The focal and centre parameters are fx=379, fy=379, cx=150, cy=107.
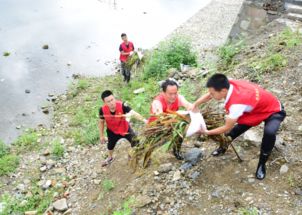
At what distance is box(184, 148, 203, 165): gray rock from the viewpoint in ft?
17.0

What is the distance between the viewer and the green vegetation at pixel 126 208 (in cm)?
467

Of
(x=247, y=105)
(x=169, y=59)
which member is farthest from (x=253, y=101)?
(x=169, y=59)

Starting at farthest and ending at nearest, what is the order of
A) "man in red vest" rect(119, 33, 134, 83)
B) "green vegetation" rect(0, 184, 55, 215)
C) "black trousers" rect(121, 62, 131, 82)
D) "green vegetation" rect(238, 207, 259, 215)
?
"black trousers" rect(121, 62, 131, 82) < "man in red vest" rect(119, 33, 134, 83) < "green vegetation" rect(0, 184, 55, 215) < "green vegetation" rect(238, 207, 259, 215)

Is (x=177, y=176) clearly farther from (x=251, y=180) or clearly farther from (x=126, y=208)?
A: (x=251, y=180)

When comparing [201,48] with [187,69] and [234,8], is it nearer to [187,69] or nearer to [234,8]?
[187,69]

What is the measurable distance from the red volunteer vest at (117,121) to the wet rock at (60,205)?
1467mm

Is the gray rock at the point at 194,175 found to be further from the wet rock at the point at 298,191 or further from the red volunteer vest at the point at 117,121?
the red volunteer vest at the point at 117,121

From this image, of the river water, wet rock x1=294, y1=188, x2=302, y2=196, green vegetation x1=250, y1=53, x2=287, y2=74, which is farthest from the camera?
the river water

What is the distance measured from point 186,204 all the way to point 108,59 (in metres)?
9.32

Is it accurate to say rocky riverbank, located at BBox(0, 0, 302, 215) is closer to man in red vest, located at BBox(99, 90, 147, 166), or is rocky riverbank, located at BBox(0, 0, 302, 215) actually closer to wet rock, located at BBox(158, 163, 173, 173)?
wet rock, located at BBox(158, 163, 173, 173)

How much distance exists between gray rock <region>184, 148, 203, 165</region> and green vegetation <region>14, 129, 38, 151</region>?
4323mm

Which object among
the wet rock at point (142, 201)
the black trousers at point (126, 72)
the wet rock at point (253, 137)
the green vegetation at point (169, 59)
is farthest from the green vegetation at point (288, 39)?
the wet rock at point (142, 201)

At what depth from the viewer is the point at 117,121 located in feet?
18.4

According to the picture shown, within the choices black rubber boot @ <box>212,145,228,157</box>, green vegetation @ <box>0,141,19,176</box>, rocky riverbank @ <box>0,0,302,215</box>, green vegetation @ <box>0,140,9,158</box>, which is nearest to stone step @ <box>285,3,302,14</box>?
rocky riverbank @ <box>0,0,302,215</box>
